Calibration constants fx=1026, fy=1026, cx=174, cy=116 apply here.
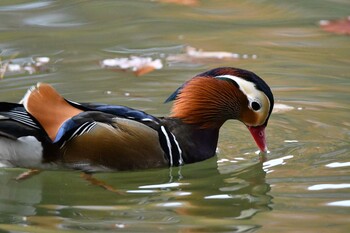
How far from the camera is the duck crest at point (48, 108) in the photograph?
529cm

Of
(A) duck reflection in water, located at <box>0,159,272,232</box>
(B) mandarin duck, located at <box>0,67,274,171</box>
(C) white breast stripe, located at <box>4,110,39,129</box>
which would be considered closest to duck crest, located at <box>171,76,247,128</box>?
(B) mandarin duck, located at <box>0,67,274,171</box>

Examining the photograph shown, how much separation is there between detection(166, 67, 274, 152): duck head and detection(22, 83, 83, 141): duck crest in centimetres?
65

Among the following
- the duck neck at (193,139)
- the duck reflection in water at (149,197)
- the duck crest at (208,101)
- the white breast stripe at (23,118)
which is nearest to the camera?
the duck reflection in water at (149,197)

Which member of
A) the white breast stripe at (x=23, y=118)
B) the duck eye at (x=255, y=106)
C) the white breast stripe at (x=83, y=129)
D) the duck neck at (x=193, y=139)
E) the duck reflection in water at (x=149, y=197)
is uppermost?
the white breast stripe at (x=23, y=118)

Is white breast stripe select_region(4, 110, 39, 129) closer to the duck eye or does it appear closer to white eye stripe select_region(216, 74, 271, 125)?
white eye stripe select_region(216, 74, 271, 125)

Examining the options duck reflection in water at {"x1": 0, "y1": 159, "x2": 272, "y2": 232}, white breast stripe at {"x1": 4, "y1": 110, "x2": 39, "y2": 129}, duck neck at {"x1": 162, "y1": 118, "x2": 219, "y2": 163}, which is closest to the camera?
duck reflection in water at {"x1": 0, "y1": 159, "x2": 272, "y2": 232}

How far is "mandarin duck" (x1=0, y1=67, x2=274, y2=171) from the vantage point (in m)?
5.30

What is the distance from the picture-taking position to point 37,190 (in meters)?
5.22

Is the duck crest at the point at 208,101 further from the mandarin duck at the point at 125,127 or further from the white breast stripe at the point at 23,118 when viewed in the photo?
the white breast stripe at the point at 23,118

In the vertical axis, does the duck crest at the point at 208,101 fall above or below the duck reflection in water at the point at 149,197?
above

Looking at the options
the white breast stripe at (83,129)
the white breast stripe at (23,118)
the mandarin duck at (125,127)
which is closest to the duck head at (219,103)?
the mandarin duck at (125,127)

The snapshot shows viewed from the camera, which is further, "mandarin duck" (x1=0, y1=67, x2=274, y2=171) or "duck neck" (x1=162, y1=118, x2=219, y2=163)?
"duck neck" (x1=162, y1=118, x2=219, y2=163)

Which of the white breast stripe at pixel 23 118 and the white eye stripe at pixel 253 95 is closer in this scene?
the white breast stripe at pixel 23 118

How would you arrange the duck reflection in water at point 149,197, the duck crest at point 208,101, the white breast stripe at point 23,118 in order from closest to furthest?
1. the duck reflection in water at point 149,197
2. the white breast stripe at point 23,118
3. the duck crest at point 208,101
